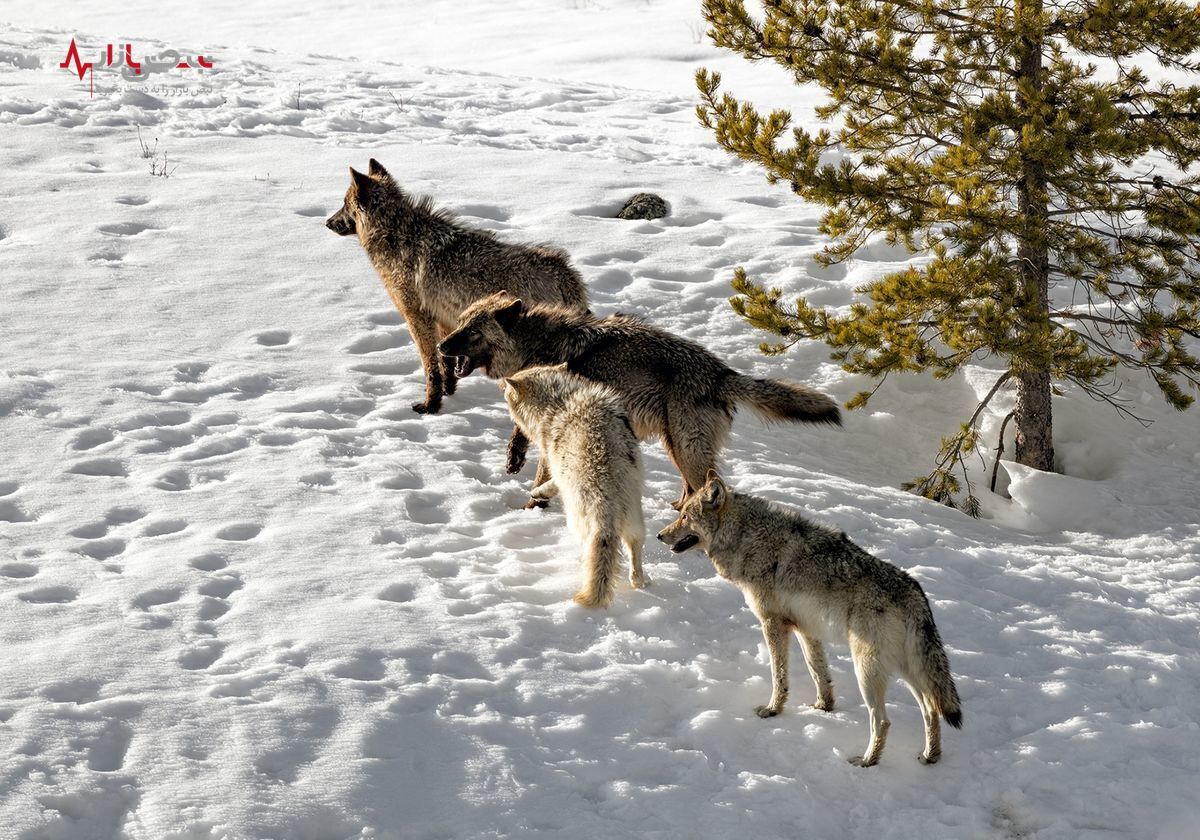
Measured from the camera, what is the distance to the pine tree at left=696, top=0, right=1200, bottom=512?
8.20 metres

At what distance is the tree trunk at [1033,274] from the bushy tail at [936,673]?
3732 millimetres

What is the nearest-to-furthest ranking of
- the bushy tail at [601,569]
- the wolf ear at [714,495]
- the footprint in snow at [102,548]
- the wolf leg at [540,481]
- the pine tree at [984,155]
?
the wolf ear at [714,495]
the bushy tail at [601,569]
the footprint in snow at [102,548]
the wolf leg at [540,481]
the pine tree at [984,155]

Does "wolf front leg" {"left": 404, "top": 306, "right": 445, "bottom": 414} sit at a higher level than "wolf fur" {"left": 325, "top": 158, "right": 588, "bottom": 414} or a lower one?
lower

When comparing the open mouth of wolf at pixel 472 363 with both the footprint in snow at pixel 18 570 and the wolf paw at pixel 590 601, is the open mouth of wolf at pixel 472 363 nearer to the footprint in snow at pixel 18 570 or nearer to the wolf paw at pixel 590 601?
the wolf paw at pixel 590 601

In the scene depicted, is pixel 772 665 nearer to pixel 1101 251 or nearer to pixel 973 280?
pixel 973 280

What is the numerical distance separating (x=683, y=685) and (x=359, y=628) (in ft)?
6.47

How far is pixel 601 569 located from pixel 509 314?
8.75 feet

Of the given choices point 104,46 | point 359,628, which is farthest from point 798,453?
point 104,46

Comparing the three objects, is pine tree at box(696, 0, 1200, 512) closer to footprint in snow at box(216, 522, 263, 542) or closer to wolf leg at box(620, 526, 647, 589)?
wolf leg at box(620, 526, 647, 589)

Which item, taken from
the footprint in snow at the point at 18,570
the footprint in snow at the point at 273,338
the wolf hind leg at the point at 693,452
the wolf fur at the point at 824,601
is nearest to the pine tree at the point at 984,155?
the wolf hind leg at the point at 693,452

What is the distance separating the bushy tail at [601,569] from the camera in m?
6.67

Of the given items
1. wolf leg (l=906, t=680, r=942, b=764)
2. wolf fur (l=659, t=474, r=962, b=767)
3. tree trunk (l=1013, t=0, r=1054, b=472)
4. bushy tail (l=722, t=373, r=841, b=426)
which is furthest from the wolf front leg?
wolf leg (l=906, t=680, r=942, b=764)

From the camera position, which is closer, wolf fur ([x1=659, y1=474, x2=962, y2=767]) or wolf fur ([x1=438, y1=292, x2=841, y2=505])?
wolf fur ([x1=659, y1=474, x2=962, y2=767])

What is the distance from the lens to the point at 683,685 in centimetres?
616
